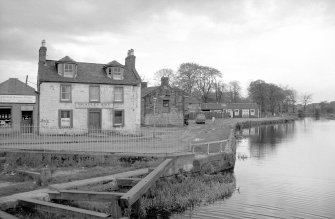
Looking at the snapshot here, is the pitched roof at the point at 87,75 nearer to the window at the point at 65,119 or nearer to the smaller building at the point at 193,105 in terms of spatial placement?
the window at the point at 65,119

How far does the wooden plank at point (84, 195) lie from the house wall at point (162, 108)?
121 feet

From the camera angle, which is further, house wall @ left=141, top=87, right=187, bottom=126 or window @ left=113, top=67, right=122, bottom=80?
house wall @ left=141, top=87, right=187, bottom=126

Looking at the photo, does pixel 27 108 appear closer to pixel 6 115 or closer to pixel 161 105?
pixel 6 115

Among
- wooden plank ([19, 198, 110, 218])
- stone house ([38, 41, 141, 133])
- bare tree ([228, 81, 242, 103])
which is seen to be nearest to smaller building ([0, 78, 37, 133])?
stone house ([38, 41, 141, 133])

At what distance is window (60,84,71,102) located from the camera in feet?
107

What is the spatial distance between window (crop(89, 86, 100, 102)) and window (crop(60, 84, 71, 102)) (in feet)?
7.15

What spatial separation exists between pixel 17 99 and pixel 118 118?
1028 cm

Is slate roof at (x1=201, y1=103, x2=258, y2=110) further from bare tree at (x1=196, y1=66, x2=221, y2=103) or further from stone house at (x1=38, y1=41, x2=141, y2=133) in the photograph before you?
stone house at (x1=38, y1=41, x2=141, y2=133)

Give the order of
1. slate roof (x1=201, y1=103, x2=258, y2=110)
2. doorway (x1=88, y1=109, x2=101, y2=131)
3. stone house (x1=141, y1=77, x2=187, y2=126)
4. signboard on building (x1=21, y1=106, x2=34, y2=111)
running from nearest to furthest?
doorway (x1=88, y1=109, x2=101, y2=131), signboard on building (x1=21, y1=106, x2=34, y2=111), stone house (x1=141, y1=77, x2=187, y2=126), slate roof (x1=201, y1=103, x2=258, y2=110)

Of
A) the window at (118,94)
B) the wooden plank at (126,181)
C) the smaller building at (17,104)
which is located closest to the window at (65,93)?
the smaller building at (17,104)

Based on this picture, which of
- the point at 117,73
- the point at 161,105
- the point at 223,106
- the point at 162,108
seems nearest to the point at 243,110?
the point at 223,106

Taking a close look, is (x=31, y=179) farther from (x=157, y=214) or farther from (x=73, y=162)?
(x=157, y=214)

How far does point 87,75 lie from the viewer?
3447 centimetres

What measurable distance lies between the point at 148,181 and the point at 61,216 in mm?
3158
